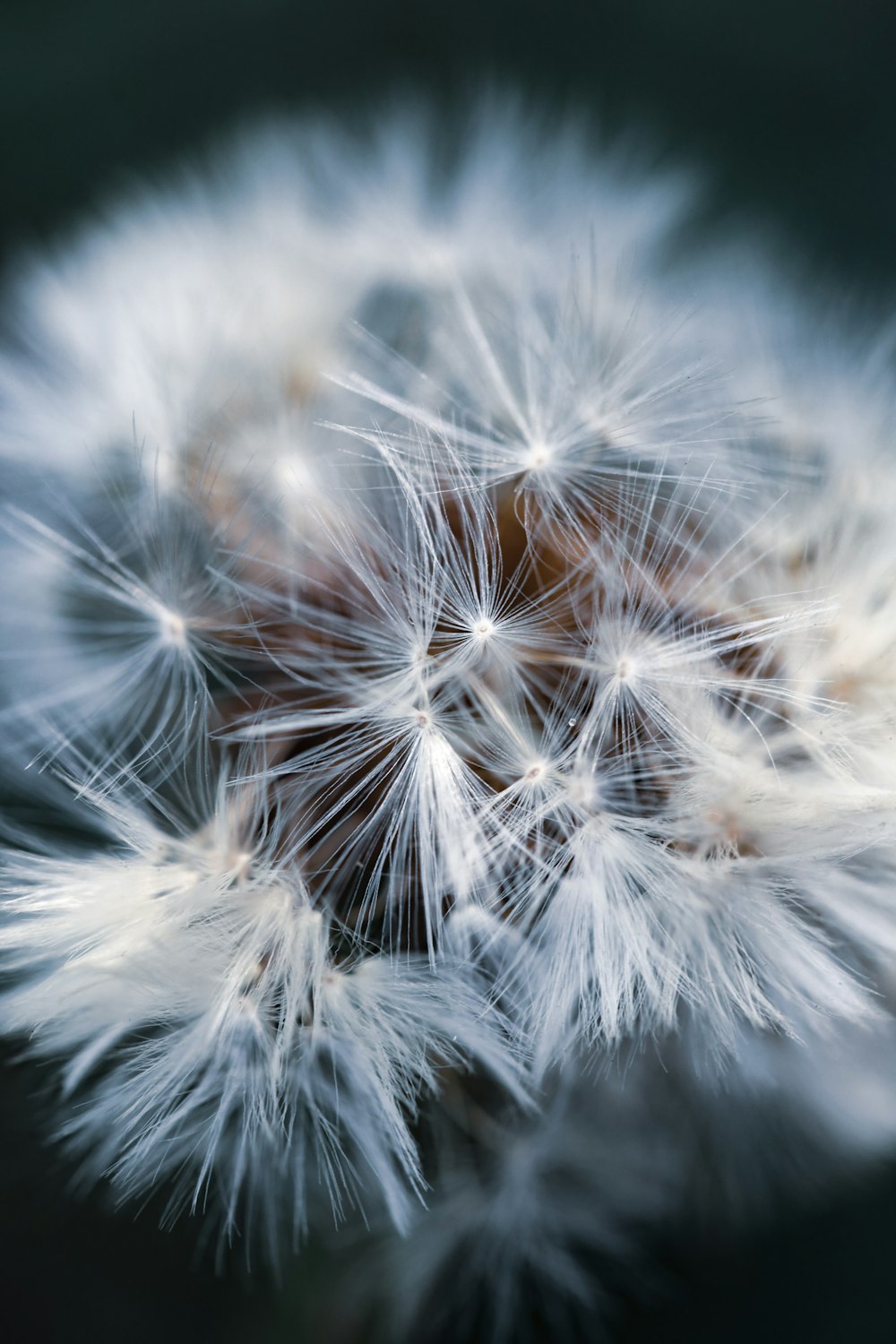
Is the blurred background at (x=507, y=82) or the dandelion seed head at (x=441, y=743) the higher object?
the blurred background at (x=507, y=82)

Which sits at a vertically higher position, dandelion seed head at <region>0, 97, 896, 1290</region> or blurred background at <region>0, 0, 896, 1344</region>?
blurred background at <region>0, 0, 896, 1344</region>

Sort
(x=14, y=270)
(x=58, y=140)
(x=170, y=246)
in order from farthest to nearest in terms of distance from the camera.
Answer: (x=58, y=140) → (x=14, y=270) → (x=170, y=246)

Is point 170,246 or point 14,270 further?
point 14,270

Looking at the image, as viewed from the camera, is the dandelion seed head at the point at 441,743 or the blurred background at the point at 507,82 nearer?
the dandelion seed head at the point at 441,743

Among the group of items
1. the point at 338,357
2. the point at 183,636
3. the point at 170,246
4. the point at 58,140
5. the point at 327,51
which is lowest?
the point at 183,636

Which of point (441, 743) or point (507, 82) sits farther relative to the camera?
point (507, 82)

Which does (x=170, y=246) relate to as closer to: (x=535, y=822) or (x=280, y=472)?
(x=280, y=472)

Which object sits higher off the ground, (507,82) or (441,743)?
(507,82)

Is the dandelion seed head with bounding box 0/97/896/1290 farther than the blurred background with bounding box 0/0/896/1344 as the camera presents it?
No

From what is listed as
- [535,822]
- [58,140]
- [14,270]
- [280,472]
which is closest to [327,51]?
[58,140]

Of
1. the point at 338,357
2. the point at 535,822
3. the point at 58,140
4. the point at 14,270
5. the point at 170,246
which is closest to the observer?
the point at 535,822

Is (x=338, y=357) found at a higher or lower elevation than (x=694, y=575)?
higher
